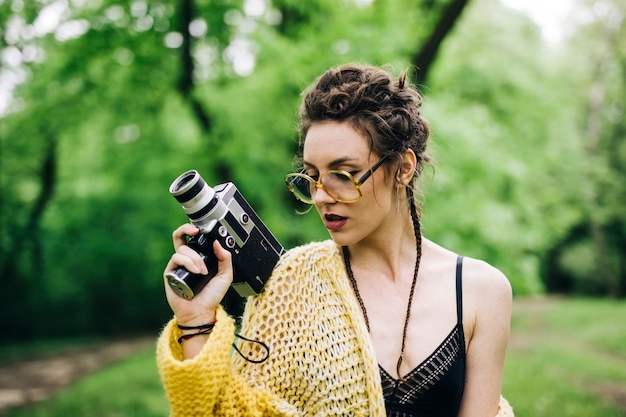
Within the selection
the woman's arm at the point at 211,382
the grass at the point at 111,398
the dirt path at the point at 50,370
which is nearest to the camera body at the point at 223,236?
the woman's arm at the point at 211,382

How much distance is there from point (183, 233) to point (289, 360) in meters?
0.53

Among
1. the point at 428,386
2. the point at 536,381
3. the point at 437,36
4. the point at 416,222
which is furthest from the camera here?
the point at 536,381

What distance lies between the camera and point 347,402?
1795mm

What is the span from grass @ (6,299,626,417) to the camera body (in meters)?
5.95

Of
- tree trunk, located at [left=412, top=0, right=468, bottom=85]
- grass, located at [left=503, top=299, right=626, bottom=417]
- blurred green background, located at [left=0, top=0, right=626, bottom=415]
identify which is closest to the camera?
tree trunk, located at [left=412, top=0, right=468, bottom=85]

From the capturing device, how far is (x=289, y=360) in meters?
1.83

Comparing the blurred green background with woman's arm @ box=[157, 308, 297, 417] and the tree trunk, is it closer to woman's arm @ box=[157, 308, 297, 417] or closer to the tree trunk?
the tree trunk

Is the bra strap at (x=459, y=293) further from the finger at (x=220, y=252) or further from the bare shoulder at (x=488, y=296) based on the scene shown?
the finger at (x=220, y=252)

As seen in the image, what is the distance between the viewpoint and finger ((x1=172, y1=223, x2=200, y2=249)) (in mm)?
1704

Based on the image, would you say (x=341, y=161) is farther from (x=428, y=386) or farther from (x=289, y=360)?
(x=428, y=386)

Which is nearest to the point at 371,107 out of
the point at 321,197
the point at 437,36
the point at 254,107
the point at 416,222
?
Answer: the point at 321,197

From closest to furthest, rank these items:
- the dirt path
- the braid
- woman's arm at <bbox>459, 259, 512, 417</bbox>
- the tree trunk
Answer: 1. woman's arm at <bbox>459, 259, 512, 417</bbox>
2. the braid
3. the tree trunk
4. the dirt path

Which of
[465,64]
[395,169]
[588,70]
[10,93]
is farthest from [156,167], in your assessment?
[588,70]

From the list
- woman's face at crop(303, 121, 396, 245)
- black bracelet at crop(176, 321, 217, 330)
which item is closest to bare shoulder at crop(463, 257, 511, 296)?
woman's face at crop(303, 121, 396, 245)
